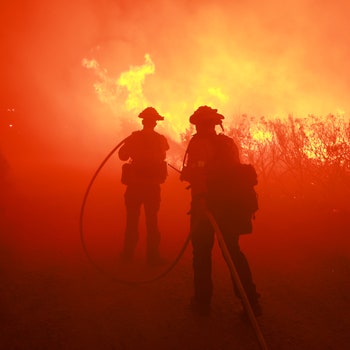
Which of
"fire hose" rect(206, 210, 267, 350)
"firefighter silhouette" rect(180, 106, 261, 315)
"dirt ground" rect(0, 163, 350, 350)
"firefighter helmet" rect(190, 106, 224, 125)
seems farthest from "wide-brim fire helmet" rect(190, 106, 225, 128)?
"dirt ground" rect(0, 163, 350, 350)

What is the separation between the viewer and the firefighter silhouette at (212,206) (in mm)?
3924

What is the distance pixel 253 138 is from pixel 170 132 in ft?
67.4

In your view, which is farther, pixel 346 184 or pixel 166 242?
pixel 346 184

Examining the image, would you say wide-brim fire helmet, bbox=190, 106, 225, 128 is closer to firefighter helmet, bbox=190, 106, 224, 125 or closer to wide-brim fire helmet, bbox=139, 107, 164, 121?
firefighter helmet, bbox=190, 106, 224, 125

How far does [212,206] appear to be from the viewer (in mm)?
3984

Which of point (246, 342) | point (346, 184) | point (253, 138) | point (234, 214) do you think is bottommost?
point (246, 342)

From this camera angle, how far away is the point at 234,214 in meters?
3.91

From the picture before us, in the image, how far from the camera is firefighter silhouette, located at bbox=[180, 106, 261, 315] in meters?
3.92

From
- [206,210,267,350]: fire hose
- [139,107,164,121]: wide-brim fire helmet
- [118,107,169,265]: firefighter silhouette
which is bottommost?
[206,210,267,350]: fire hose

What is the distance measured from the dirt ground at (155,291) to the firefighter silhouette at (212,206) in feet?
1.34

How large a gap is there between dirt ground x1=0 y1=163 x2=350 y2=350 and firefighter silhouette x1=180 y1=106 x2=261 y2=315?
1.34ft

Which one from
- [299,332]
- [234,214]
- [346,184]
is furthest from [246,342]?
[346,184]

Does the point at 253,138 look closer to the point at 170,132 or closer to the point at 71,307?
the point at 71,307

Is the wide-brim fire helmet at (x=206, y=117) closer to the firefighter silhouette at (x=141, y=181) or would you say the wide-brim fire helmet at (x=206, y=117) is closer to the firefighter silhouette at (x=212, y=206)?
the firefighter silhouette at (x=212, y=206)
